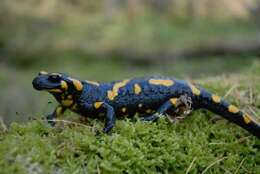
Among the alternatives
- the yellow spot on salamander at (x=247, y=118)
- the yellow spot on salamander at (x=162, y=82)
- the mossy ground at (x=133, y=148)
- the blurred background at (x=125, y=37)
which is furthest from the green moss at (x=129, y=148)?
the blurred background at (x=125, y=37)

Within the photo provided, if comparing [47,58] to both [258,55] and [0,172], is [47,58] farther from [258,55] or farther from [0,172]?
[0,172]

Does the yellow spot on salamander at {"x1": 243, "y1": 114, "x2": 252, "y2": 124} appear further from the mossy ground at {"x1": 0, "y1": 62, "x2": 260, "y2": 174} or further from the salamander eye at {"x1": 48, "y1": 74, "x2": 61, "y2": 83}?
the salamander eye at {"x1": 48, "y1": 74, "x2": 61, "y2": 83}

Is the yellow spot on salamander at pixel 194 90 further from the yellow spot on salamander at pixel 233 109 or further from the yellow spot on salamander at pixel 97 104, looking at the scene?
the yellow spot on salamander at pixel 97 104

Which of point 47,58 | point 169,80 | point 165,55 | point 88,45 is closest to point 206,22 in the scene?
point 165,55

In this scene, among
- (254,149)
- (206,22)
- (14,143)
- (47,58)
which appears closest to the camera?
(14,143)

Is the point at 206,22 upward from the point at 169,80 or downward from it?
downward

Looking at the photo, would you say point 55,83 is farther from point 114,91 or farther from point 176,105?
point 176,105
